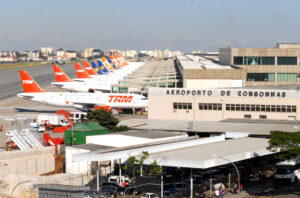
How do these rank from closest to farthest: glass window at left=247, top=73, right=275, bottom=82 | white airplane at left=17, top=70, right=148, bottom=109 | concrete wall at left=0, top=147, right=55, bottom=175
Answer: concrete wall at left=0, top=147, right=55, bottom=175 → white airplane at left=17, top=70, right=148, bottom=109 → glass window at left=247, top=73, right=275, bottom=82

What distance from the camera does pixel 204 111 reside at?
7675 cm

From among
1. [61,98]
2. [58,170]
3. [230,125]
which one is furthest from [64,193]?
[61,98]

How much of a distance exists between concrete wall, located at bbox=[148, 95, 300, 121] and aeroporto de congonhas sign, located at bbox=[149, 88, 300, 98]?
20.7 inches

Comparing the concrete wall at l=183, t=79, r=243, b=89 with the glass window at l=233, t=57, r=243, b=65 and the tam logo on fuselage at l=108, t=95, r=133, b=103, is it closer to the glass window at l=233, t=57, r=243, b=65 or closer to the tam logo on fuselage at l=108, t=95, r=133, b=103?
the tam logo on fuselage at l=108, t=95, r=133, b=103

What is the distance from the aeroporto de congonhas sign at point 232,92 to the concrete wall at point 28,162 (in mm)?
24522

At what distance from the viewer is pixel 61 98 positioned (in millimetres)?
103562

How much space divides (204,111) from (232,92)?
4.88m

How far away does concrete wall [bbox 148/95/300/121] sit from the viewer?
241 feet

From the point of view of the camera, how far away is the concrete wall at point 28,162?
53.1 m

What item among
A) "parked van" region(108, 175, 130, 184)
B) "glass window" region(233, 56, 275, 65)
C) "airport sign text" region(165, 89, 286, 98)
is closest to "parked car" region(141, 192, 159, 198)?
"parked van" region(108, 175, 130, 184)

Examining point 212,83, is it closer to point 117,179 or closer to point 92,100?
point 92,100

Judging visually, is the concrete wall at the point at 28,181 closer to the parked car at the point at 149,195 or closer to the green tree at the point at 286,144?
the parked car at the point at 149,195

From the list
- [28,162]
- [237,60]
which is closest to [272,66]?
[237,60]

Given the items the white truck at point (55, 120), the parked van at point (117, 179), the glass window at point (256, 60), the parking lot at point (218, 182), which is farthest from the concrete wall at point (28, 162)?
the glass window at point (256, 60)
